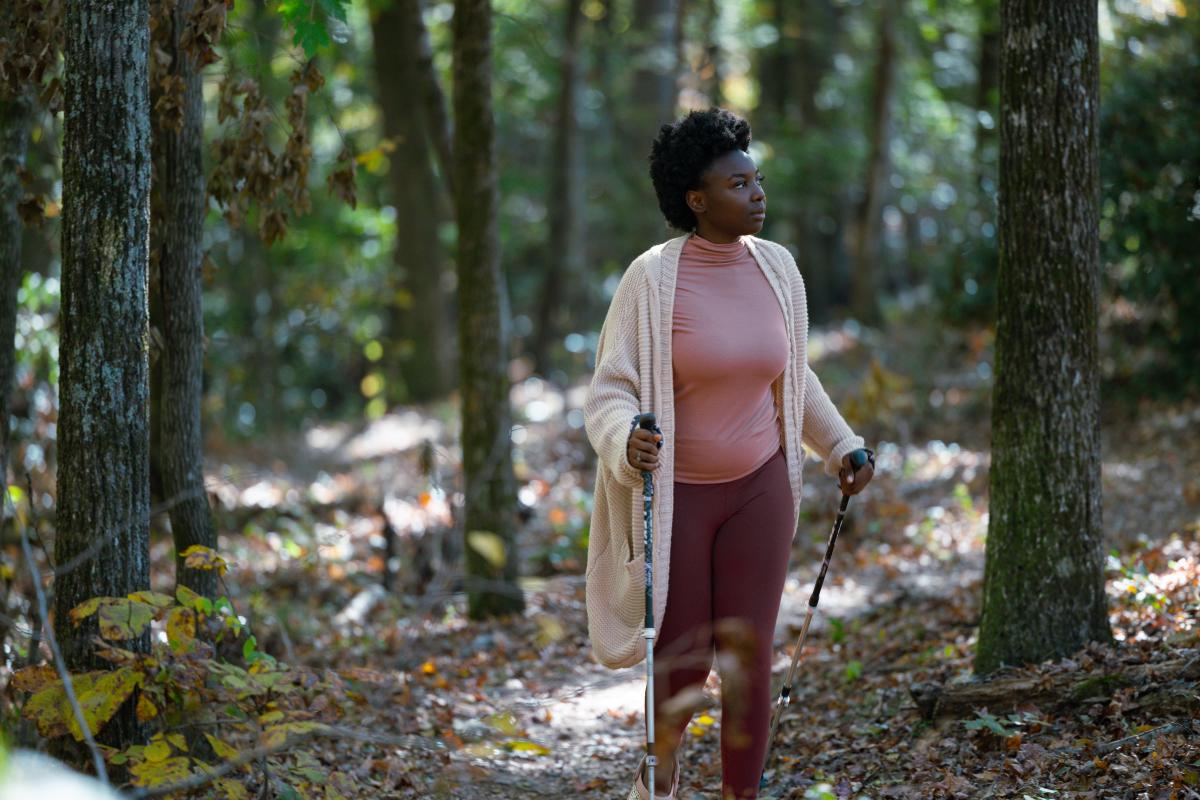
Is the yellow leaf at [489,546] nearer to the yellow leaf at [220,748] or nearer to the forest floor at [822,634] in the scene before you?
the forest floor at [822,634]

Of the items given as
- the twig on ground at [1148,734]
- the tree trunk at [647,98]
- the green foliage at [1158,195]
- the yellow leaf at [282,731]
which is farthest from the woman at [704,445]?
the tree trunk at [647,98]

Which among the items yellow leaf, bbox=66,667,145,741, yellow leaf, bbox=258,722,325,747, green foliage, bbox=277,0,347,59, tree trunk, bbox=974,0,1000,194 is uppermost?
tree trunk, bbox=974,0,1000,194

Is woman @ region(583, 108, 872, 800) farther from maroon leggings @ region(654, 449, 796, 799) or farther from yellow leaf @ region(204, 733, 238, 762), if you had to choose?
yellow leaf @ region(204, 733, 238, 762)

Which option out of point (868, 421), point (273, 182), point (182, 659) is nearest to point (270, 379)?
point (868, 421)

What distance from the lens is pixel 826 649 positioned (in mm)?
7176

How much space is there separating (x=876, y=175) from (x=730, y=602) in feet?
46.7

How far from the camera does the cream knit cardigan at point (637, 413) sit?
4.21 meters

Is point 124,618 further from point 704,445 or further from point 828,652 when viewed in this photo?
point 828,652

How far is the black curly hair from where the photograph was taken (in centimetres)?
430

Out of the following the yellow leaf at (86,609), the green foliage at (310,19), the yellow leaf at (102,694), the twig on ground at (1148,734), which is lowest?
the twig on ground at (1148,734)

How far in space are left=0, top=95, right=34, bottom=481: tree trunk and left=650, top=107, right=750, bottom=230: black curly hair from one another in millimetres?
3005

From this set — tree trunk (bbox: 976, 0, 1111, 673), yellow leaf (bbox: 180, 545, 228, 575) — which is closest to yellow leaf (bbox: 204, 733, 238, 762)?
yellow leaf (bbox: 180, 545, 228, 575)

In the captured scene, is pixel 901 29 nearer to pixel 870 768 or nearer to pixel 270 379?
pixel 270 379

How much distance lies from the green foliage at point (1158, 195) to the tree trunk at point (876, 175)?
5.99 m
